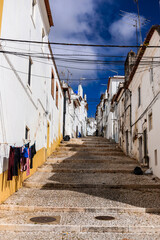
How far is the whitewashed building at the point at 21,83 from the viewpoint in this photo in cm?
760

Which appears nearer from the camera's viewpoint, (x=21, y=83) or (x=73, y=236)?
(x=73, y=236)

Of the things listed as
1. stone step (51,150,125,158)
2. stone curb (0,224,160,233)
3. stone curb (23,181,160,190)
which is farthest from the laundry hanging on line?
stone step (51,150,125,158)

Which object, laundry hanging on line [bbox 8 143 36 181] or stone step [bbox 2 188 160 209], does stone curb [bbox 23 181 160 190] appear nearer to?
stone step [bbox 2 188 160 209]

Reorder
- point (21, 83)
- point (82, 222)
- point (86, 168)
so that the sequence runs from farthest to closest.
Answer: point (86, 168) → point (21, 83) → point (82, 222)

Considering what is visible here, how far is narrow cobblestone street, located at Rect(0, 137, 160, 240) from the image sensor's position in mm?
5828

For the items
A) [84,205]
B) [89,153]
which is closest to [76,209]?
[84,205]

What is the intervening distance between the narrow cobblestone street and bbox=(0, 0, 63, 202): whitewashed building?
0.82m

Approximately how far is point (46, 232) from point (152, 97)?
8135 millimetres

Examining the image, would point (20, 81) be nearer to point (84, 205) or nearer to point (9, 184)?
point (9, 184)

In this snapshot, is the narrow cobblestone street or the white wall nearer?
the narrow cobblestone street

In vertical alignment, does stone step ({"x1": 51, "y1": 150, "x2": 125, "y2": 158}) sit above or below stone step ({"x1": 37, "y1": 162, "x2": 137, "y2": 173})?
above

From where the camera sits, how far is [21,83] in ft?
31.6

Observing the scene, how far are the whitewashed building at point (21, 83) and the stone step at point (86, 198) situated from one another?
1.82 feet

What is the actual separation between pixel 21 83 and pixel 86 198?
15.3 feet
